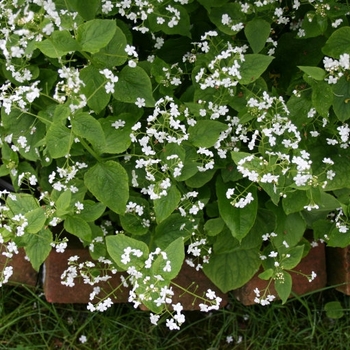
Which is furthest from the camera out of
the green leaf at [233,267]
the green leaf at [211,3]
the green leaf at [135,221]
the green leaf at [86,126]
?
the green leaf at [233,267]

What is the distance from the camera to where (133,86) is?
1668 mm

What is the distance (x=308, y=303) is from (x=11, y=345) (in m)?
1.27

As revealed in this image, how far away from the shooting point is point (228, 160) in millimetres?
1837

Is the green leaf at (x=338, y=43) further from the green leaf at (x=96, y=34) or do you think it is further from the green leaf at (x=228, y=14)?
the green leaf at (x=96, y=34)

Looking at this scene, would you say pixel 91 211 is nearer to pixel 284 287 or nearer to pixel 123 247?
pixel 123 247

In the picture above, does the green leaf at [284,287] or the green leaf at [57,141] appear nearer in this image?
the green leaf at [57,141]

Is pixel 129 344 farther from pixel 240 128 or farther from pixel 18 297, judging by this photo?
pixel 240 128

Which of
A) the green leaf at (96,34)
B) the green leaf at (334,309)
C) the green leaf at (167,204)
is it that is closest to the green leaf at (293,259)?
the green leaf at (167,204)

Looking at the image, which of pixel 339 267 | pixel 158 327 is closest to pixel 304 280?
pixel 339 267

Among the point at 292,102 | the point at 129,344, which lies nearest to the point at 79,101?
the point at 292,102

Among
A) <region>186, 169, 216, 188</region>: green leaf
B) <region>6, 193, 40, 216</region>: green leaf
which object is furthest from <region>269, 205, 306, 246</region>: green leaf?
<region>6, 193, 40, 216</region>: green leaf

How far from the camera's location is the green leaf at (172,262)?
1.49 metres

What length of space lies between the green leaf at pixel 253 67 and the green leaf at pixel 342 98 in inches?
8.7

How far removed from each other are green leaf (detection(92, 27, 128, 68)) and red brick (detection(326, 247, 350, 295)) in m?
1.24
